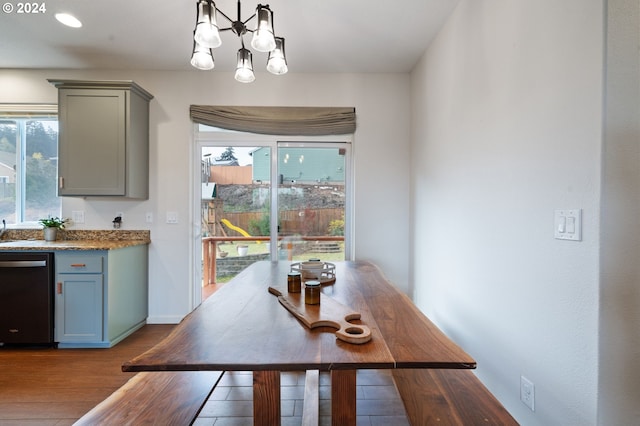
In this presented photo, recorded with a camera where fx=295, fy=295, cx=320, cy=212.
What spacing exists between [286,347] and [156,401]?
2.77ft

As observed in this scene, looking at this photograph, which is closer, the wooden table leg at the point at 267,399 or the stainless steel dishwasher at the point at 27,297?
the wooden table leg at the point at 267,399

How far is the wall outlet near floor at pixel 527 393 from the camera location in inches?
53.7

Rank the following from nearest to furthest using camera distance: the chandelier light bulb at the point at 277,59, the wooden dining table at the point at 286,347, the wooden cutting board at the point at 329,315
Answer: the wooden dining table at the point at 286,347 < the wooden cutting board at the point at 329,315 < the chandelier light bulb at the point at 277,59

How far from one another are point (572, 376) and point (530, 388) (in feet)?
0.97

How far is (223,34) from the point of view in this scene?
2.49 meters

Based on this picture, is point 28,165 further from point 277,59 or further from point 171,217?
point 277,59

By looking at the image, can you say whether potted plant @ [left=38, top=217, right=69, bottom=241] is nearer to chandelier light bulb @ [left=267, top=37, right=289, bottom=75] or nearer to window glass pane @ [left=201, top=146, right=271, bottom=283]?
window glass pane @ [left=201, top=146, right=271, bottom=283]

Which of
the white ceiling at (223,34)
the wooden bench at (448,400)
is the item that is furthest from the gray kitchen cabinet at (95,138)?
the wooden bench at (448,400)

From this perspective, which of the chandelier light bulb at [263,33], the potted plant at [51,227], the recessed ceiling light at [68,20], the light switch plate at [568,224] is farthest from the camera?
the potted plant at [51,227]

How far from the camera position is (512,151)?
1522mm

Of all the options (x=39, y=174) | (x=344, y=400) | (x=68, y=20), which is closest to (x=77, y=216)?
(x=39, y=174)

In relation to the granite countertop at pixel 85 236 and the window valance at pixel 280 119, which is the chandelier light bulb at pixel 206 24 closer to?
the window valance at pixel 280 119

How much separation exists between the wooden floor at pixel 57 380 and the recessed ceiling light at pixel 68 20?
271cm

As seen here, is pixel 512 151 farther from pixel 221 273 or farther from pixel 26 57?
pixel 26 57
